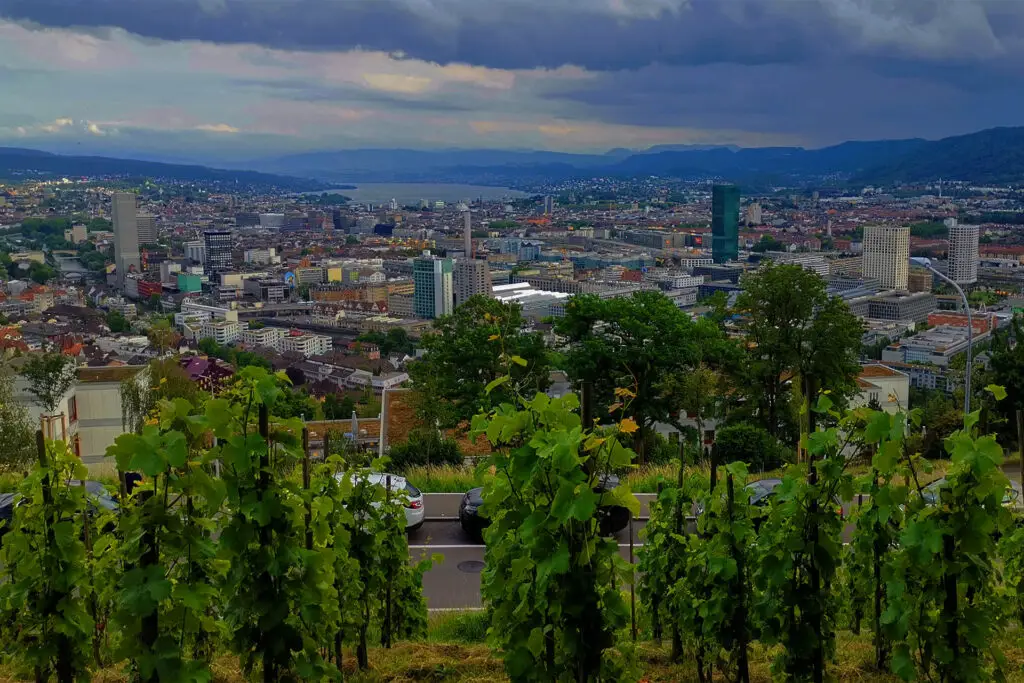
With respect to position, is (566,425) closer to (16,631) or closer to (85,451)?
(16,631)

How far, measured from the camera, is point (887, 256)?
93.2 m

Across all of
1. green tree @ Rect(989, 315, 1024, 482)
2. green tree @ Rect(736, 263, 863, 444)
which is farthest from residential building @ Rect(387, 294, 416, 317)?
green tree @ Rect(989, 315, 1024, 482)

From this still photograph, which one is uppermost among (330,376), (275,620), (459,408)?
(275,620)

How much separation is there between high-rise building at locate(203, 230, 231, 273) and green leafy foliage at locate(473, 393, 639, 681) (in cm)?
11349

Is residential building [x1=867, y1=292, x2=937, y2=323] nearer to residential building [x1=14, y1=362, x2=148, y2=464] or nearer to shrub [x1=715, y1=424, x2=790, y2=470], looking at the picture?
residential building [x1=14, y1=362, x2=148, y2=464]

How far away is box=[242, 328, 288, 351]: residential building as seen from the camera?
76.6 metres

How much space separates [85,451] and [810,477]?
19.0 metres

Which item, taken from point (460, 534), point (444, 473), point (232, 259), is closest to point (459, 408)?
point (444, 473)

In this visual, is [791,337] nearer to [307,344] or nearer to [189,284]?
[307,344]

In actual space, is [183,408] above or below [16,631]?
above

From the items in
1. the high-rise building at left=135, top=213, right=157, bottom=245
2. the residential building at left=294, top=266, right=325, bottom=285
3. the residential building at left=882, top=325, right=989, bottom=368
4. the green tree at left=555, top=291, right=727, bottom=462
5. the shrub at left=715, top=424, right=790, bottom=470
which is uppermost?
the high-rise building at left=135, top=213, right=157, bottom=245

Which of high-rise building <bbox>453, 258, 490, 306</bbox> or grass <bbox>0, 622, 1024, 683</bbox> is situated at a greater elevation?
grass <bbox>0, 622, 1024, 683</bbox>

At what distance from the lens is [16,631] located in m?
3.03

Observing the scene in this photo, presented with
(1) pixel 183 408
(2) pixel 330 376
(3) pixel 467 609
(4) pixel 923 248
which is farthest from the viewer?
(4) pixel 923 248
